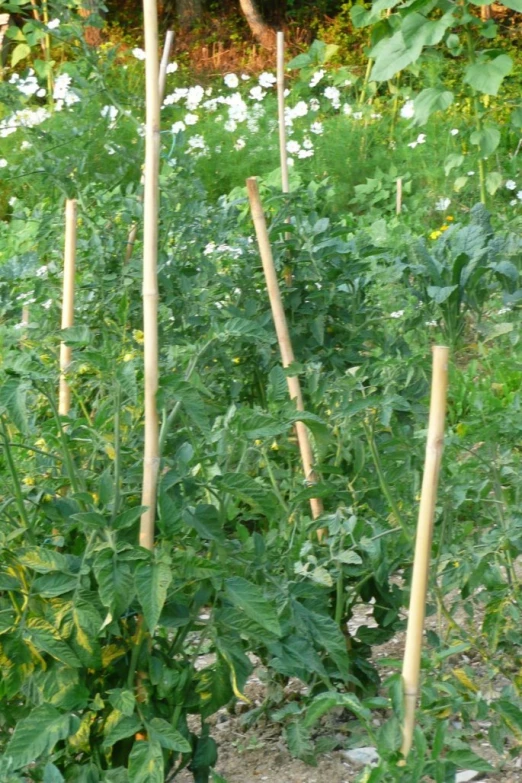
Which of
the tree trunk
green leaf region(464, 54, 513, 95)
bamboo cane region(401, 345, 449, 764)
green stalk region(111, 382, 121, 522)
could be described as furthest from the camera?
the tree trunk

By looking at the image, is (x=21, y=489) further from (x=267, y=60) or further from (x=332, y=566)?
(x=267, y=60)

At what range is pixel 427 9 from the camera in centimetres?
407

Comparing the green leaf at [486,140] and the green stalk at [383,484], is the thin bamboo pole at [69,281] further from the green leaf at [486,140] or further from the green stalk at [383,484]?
the green leaf at [486,140]

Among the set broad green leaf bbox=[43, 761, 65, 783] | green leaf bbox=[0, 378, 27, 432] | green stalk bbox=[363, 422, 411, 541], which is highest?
green leaf bbox=[0, 378, 27, 432]

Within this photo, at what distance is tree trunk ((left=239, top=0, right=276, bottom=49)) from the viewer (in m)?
13.6

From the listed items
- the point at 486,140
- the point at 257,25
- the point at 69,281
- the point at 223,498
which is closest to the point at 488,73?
the point at 486,140

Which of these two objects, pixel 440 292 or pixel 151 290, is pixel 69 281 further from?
pixel 440 292

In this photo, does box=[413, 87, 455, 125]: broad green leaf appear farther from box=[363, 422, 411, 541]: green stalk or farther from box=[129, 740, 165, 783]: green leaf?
box=[129, 740, 165, 783]: green leaf

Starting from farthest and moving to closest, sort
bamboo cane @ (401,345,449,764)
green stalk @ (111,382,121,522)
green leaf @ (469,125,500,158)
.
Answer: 1. green leaf @ (469,125,500,158)
2. green stalk @ (111,382,121,522)
3. bamboo cane @ (401,345,449,764)

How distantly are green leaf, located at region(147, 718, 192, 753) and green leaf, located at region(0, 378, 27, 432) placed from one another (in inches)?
21.4

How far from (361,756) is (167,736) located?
0.61 m

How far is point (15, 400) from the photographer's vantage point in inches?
72.6

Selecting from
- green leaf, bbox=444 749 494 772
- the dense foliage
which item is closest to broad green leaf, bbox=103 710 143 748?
the dense foliage

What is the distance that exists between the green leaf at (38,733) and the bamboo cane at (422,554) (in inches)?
21.6
